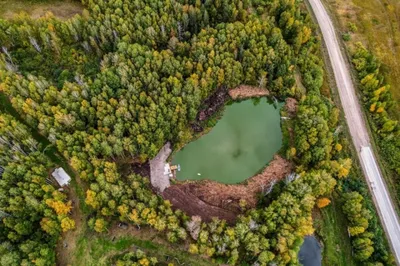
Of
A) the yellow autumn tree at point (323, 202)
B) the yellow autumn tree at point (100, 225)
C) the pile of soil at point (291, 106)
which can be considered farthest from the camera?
the pile of soil at point (291, 106)

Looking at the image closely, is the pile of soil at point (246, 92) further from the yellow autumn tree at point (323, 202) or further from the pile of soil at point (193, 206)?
the yellow autumn tree at point (323, 202)

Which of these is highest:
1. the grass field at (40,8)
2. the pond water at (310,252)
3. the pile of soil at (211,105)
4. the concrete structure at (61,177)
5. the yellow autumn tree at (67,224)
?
the grass field at (40,8)

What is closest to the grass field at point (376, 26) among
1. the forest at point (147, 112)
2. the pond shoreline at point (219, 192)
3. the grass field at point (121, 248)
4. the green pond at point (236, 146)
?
the forest at point (147, 112)

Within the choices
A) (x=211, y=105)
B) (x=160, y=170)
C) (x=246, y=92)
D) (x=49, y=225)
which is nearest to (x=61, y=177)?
(x=49, y=225)

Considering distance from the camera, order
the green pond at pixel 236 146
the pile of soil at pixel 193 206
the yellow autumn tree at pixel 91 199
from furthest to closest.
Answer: the green pond at pixel 236 146 → the pile of soil at pixel 193 206 → the yellow autumn tree at pixel 91 199

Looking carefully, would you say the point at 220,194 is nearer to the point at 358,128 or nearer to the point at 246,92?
the point at 246,92

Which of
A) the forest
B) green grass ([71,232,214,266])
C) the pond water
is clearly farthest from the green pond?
the pond water

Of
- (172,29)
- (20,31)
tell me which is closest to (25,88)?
(20,31)
